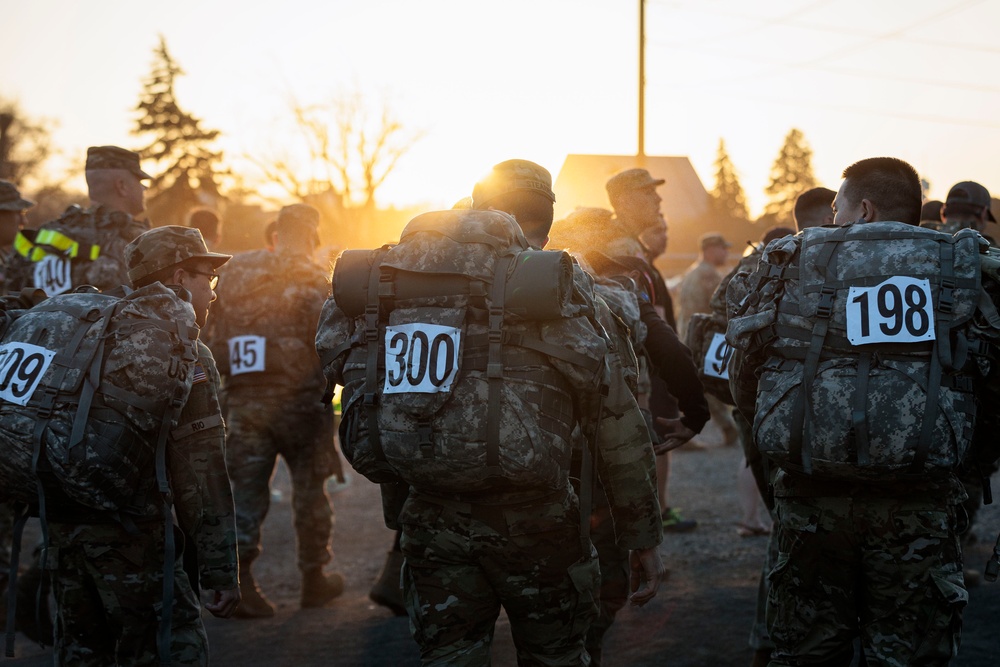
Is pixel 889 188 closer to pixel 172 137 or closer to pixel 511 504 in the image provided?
pixel 511 504

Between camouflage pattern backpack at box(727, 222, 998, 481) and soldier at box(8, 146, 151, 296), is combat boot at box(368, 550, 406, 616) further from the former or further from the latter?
camouflage pattern backpack at box(727, 222, 998, 481)

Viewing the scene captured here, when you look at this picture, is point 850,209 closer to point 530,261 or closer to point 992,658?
point 530,261

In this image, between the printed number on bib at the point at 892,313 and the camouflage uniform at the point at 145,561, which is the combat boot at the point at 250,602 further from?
the printed number on bib at the point at 892,313

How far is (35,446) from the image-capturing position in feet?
10.7

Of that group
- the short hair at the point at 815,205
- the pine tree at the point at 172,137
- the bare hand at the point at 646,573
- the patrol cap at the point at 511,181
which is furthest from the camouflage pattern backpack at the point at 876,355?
the pine tree at the point at 172,137

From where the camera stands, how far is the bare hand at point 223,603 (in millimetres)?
3486

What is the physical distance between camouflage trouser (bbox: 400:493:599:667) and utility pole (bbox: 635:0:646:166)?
17.0 m

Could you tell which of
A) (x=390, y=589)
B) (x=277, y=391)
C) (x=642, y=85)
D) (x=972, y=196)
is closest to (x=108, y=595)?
(x=390, y=589)

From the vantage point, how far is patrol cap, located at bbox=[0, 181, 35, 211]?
23.0 feet

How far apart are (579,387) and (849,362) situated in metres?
0.99

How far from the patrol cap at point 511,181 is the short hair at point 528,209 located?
15 mm

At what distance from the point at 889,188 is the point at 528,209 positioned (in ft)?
4.55

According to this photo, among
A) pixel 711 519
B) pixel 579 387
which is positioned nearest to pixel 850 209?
pixel 579 387

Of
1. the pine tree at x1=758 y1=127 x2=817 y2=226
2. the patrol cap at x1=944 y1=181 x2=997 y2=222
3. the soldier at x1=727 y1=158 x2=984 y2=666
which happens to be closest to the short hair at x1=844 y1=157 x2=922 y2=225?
the soldier at x1=727 y1=158 x2=984 y2=666
